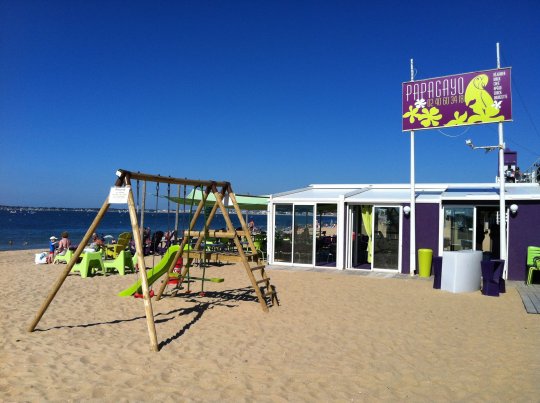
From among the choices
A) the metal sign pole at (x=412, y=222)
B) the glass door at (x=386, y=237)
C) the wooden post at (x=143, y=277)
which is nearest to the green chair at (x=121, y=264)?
the wooden post at (x=143, y=277)

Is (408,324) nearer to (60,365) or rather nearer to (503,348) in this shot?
(503,348)

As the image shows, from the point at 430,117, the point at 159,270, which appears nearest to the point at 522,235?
the point at 430,117

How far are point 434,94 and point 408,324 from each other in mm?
6886

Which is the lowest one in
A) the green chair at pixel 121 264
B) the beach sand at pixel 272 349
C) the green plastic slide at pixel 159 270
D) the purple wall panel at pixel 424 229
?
the beach sand at pixel 272 349

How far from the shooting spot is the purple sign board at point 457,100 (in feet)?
34.0

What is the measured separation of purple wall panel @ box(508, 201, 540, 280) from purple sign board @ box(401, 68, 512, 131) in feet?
7.65

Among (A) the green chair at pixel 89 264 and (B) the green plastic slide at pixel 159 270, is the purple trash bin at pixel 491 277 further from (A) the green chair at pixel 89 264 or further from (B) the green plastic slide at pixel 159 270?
(A) the green chair at pixel 89 264

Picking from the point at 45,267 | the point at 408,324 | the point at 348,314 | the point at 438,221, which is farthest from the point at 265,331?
the point at 45,267

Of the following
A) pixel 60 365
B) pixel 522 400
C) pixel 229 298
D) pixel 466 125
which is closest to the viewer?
pixel 522 400

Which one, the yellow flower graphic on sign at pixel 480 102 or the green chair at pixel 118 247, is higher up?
the yellow flower graphic on sign at pixel 480 102

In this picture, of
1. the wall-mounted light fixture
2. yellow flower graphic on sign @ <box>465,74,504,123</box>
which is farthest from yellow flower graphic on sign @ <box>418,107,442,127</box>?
the wall-mounted light fixture

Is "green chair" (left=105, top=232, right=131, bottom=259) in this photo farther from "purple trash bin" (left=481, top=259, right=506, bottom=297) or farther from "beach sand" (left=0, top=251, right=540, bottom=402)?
"purple trash bin" (left=481, top=259, right=506, bottom=297)

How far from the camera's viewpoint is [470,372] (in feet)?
15.0

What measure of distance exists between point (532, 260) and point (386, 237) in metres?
3.48
